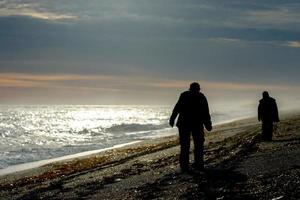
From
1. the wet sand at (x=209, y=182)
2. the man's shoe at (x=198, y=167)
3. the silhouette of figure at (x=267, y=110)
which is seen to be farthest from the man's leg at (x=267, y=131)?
the man's shoe at (x=198, y=167)

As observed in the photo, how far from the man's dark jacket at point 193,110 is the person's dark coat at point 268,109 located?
8.14 m

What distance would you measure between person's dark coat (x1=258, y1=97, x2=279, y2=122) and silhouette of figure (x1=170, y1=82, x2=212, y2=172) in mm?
8144

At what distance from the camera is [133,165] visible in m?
19.5

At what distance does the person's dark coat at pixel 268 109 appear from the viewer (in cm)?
2255

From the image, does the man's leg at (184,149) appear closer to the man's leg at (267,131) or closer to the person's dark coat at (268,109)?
the man's leg at (267,131)

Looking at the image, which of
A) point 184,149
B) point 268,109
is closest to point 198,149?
point 184,149

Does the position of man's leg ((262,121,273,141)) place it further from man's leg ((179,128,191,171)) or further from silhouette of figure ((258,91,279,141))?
man's leg ((179,128,191,171))

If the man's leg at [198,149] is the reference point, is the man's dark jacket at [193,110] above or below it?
above

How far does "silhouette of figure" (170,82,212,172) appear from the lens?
1502 cm

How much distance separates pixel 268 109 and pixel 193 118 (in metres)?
8.59

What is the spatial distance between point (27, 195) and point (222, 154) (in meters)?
7.30

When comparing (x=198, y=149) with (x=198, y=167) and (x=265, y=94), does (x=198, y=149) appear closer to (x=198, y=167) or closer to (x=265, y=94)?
(x=198, y=167)

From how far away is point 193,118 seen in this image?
15125 mm

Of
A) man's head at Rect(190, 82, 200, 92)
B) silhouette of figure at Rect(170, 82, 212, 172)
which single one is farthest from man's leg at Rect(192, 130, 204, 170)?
man's head at Rect(190, 82, 200, 92)
